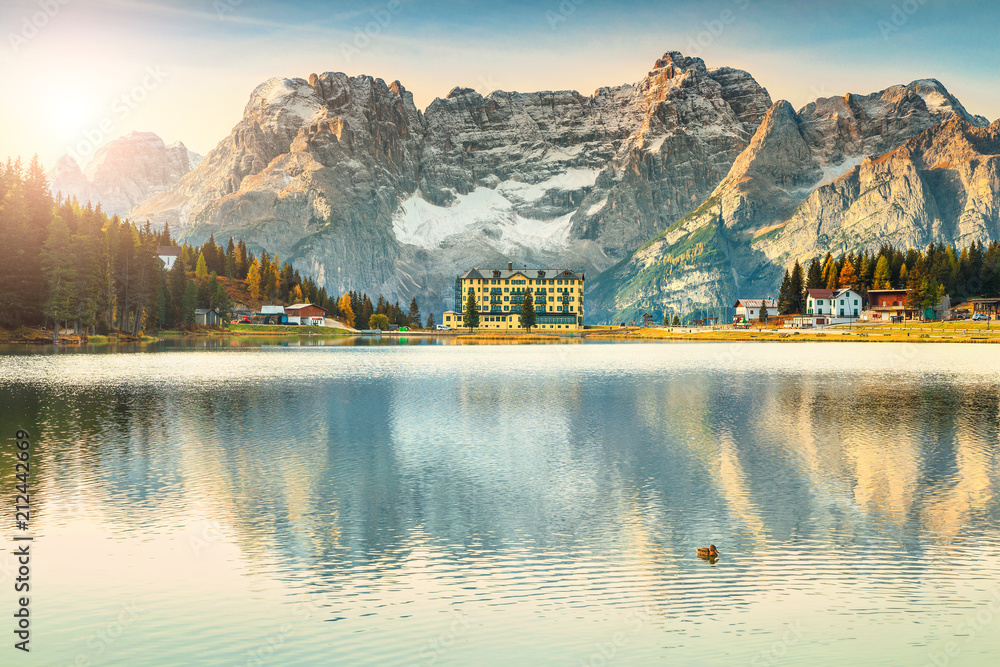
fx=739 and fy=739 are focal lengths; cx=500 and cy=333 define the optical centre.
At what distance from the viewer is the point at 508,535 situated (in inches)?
970

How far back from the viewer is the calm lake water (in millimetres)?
16703

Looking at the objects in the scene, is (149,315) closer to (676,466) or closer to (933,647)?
(676,466)

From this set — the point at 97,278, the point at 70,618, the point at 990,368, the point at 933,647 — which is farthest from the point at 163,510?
the point at 97,278

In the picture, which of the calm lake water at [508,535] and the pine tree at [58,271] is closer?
the calm lake water at [508,535]

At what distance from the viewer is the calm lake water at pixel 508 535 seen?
16703 mm

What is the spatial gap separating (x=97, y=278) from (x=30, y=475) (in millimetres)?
132454

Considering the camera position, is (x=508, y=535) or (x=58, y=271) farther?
(x=58, y=271)

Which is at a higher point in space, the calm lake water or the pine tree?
the pine tree

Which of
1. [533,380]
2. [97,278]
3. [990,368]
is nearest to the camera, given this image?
[533,380]

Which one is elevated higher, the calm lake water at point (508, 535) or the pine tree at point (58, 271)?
the pine tree at point (58, 271)

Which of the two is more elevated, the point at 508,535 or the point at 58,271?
the point at 58,271

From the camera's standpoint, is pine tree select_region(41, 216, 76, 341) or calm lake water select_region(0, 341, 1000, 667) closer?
calm lake water select_region(0, 341, 1000, 667)

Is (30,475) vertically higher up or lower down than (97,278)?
lower down

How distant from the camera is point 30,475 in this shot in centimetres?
3284
